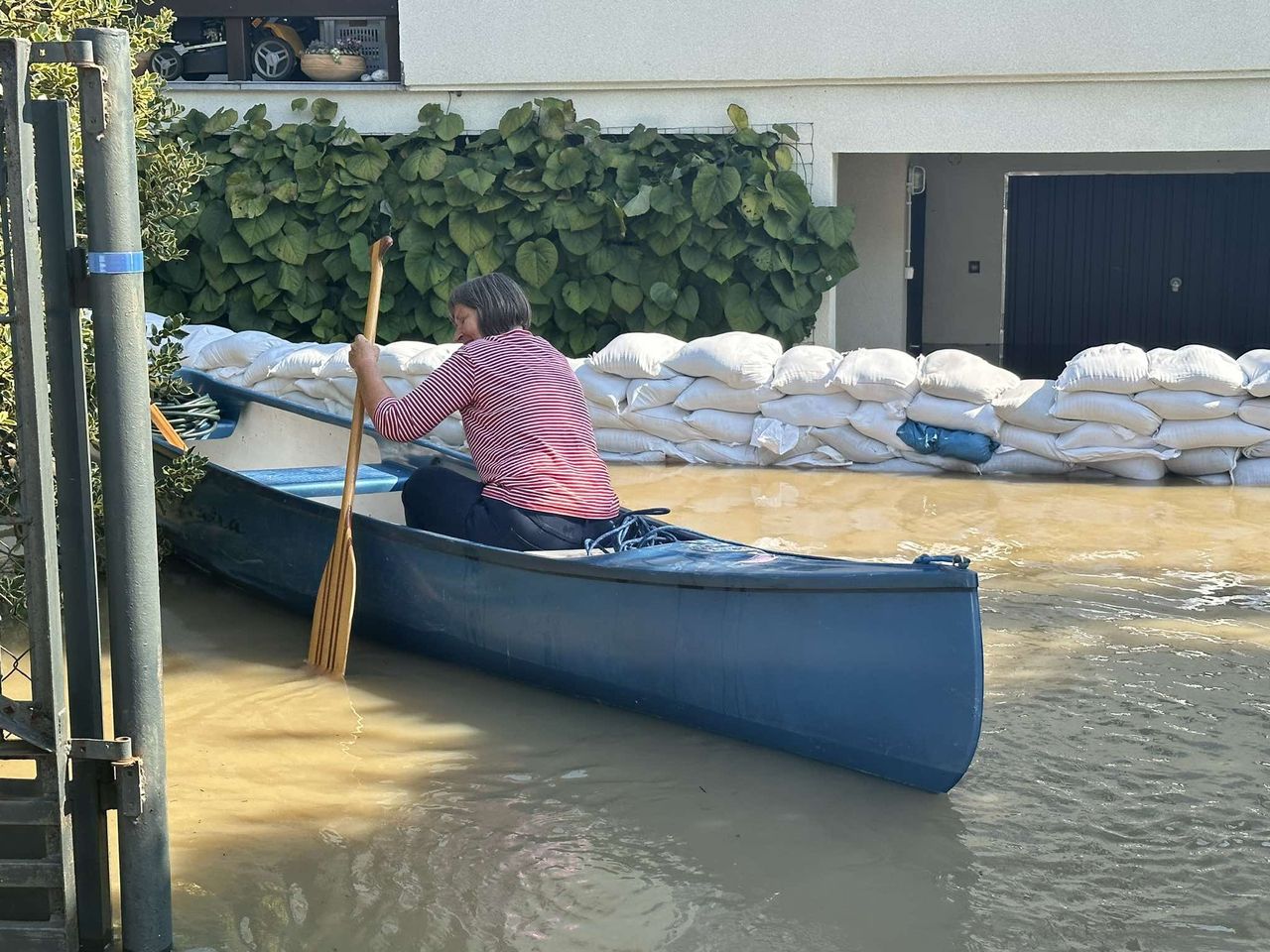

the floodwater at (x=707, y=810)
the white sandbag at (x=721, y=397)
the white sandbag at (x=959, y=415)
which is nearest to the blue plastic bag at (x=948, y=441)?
the white sandbag at (x=959, y=415)

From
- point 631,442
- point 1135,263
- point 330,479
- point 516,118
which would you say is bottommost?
point 631,442

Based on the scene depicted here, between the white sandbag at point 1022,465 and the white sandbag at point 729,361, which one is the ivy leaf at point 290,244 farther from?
the white sandbag at point 1022,465

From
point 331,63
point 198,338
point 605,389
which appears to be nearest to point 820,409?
point 605,389

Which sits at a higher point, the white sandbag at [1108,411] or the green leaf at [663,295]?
the green leaf at [663,295]

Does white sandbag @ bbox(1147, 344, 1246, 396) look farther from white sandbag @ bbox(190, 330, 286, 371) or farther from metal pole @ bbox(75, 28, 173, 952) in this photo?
metal pole @ bbox(75, 28, 173, 952)

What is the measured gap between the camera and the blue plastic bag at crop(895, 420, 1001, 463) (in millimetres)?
8188

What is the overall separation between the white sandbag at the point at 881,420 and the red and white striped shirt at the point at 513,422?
3643 mm

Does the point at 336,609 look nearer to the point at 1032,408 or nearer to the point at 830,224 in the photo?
the point at 1032,408

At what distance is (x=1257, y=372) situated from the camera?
7.71 m

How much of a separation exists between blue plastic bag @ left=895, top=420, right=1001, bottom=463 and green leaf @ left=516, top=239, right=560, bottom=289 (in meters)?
3.53

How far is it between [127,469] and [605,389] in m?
5.91

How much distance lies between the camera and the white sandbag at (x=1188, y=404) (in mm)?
7750

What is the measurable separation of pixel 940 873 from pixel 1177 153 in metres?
10.6

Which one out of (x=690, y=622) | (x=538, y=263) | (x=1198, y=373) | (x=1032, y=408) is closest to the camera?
(x=690, y=622)
